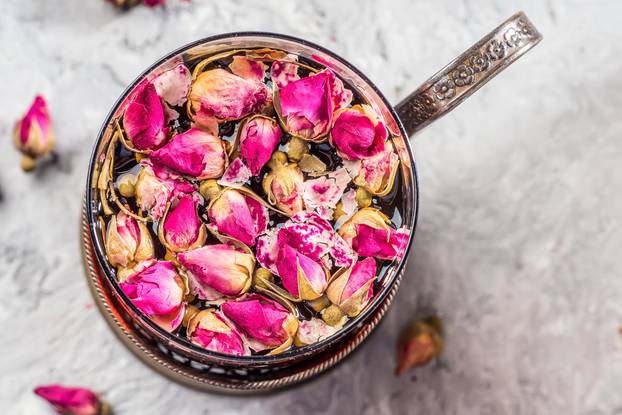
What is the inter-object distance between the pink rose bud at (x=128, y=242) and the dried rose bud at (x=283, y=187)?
0.08 metres

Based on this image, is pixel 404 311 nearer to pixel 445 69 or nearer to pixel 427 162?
pixel 427 162

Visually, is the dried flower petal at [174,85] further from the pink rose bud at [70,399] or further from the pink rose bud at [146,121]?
the pink rose bud at [70,399]

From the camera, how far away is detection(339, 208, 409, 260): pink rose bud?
1.36 feet

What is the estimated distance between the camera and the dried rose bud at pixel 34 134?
54 cm

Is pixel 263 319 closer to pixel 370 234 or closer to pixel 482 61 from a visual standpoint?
pixel 370 234

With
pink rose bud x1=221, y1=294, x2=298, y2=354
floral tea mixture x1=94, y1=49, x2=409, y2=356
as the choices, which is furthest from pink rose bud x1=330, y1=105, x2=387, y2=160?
pink rose bud x1=221, y1=294, x2=298, y2=354

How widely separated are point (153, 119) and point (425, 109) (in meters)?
0.16

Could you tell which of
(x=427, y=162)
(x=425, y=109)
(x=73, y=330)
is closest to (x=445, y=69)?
(x=425, y=109)

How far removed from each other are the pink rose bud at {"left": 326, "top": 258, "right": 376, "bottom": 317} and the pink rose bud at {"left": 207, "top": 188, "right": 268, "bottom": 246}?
5 cm

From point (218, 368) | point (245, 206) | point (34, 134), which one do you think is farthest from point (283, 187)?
point (34, 134)

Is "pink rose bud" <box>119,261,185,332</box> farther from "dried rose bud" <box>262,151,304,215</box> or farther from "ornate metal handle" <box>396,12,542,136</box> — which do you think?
"ornate metal handle" <box>396,12,542,136</box>

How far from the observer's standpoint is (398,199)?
17.5 inches

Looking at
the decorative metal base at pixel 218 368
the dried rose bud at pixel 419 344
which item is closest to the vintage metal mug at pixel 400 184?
the decorative metal base at pixel 218 368

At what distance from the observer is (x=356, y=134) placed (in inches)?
16.6
